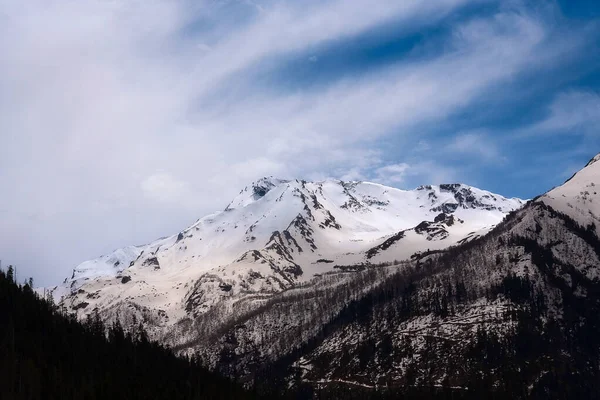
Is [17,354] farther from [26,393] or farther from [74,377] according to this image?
[26,393]

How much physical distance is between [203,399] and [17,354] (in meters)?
60.4

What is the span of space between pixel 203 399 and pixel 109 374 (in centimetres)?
3011

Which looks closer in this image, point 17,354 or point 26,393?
point 26,393

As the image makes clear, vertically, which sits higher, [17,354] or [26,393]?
[17,354]

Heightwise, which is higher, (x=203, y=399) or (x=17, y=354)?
(x=17, y=354)

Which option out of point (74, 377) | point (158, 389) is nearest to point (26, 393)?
point (74, 377)

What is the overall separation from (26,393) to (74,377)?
24006mm

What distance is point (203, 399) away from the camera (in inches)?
7751

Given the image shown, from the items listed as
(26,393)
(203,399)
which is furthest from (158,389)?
(26,393)

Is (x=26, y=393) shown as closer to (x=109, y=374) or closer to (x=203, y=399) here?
(x=109, y=374)

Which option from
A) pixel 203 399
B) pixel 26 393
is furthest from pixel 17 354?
pixel 203 399

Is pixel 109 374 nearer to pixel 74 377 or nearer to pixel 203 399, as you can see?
pixel 74 377

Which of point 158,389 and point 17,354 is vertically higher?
point 17,354

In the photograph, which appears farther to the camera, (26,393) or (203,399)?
(203,399)
